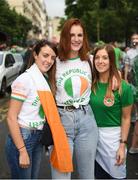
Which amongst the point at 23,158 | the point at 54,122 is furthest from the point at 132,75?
the point at 23,158

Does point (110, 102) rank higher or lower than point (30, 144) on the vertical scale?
higher

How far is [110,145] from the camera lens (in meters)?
3.61

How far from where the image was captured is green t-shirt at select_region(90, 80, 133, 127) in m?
3.54

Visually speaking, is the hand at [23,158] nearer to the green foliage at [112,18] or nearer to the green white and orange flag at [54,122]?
the green white and orange flag at [54,122]

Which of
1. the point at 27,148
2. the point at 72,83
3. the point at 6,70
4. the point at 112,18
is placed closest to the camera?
the point at 27,148

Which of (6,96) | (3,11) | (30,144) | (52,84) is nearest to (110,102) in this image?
(52,84)

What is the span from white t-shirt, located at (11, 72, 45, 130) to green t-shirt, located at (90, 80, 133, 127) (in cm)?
52

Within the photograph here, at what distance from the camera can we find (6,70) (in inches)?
603

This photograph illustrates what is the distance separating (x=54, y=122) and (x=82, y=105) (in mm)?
324

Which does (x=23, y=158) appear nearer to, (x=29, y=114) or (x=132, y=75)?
(x=29, y=114)

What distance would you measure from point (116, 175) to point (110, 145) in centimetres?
27

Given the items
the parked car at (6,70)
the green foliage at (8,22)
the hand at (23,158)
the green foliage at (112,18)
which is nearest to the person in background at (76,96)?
the hand at (23,158)

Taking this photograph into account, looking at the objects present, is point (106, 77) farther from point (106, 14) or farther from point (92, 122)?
point (106, 14)

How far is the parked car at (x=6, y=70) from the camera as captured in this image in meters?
14.6
